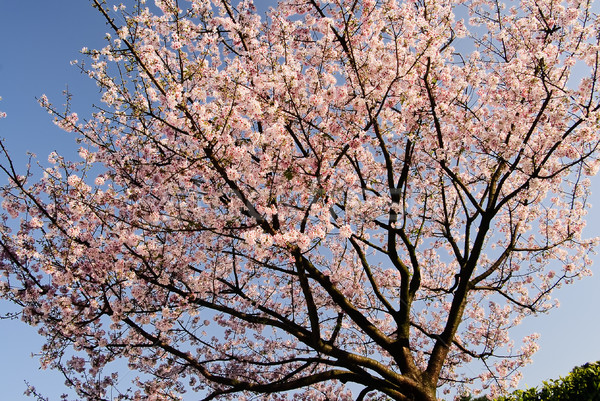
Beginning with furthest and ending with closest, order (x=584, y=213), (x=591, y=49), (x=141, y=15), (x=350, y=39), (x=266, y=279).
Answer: (x=266, y=279) → (x=584, y=213) → (x=350, y=39) → (x=591, y=49) → (x=141, y=15)

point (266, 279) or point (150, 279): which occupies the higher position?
point (266, 279)

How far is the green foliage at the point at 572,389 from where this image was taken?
250 inches

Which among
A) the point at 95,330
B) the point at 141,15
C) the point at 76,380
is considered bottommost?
the point at 76,380

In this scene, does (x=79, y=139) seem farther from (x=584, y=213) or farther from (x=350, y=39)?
(x=584, y=213)

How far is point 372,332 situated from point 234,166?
439 centimetres

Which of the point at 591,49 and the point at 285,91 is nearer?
the point at 285,91

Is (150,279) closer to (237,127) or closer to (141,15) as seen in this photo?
(237,127)

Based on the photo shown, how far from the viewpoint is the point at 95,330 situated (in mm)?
9023

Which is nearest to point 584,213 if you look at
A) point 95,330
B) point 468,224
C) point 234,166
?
point 468,224

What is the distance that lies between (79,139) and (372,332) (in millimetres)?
7472

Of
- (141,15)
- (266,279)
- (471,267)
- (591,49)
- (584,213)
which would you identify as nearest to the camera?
(141,15)

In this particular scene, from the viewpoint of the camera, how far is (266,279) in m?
12.3

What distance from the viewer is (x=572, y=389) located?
6703mm

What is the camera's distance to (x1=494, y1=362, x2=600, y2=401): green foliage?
6359 millimetres
